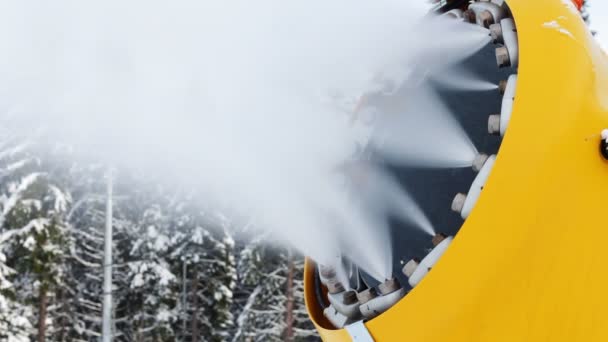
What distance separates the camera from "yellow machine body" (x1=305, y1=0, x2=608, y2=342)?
3.96 ft

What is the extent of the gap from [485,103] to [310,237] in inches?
25.6

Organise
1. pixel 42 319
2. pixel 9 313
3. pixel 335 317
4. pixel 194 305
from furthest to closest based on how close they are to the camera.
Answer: pixel 194 305 → pixel 42 319 → pixel 9 313 → pixel 335 317

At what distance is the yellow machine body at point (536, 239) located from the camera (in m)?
1.21

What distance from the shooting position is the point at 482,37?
159 cm

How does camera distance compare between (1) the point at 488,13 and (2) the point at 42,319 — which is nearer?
(1) the point at 488,13

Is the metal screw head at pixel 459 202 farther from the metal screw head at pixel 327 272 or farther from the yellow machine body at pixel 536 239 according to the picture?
the metal screw head at pixel 327 272

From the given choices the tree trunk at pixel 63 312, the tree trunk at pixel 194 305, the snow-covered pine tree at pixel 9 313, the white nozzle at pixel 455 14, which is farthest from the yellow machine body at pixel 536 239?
the tree trunk at pixel 63 312

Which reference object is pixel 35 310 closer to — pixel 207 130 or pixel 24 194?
pixel 24 194

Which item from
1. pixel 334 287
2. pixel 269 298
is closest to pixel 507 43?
pixel 334 287

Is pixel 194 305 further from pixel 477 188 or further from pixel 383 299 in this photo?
pixel 477 188

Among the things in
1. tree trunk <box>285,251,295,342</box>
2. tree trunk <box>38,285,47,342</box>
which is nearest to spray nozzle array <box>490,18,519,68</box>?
tree trunk <box>285,251,295,342</box>

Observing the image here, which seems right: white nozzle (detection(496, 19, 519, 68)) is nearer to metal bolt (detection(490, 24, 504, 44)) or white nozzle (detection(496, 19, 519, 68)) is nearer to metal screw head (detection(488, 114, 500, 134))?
metal bolt (detection(490, 24, 504, 44))

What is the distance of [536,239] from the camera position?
1223 millimetres

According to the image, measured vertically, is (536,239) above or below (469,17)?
below
